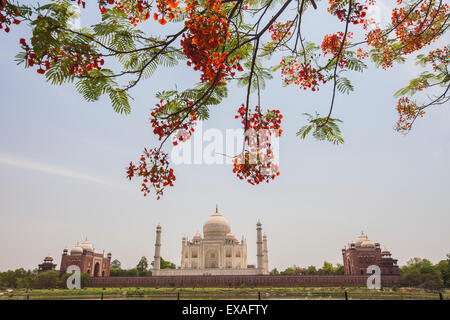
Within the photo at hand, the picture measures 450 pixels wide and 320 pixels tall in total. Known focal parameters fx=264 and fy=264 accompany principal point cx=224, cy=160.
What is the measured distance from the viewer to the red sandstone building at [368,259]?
30.4 metres

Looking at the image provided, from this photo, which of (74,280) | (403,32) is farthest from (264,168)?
(74,280)

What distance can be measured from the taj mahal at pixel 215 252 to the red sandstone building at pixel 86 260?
368 inches

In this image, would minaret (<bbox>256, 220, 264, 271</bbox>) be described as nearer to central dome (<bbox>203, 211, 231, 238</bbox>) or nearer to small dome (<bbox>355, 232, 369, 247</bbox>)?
central dome (<bbox>203, 211, 231, 238</bbox>)

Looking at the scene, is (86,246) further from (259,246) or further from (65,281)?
(259,246)

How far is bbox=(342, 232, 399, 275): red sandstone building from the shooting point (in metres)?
30.4

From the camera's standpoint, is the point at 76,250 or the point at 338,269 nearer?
the point at 76,250

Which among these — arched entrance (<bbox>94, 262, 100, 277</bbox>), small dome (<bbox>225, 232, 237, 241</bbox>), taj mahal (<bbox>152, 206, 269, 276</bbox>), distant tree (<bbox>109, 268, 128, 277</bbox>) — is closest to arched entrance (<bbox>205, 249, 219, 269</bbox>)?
taj mahal (<bbox>152, 206, 269, 276</bbox>)

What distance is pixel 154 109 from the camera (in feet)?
10.9

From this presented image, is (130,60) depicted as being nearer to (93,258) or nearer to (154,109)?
(154,109)

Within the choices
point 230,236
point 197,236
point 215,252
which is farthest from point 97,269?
point 230,236

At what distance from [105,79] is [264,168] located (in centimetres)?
207

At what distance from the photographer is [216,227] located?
3781 cm

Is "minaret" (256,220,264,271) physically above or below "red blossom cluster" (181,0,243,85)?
below

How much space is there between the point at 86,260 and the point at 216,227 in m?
17.3
